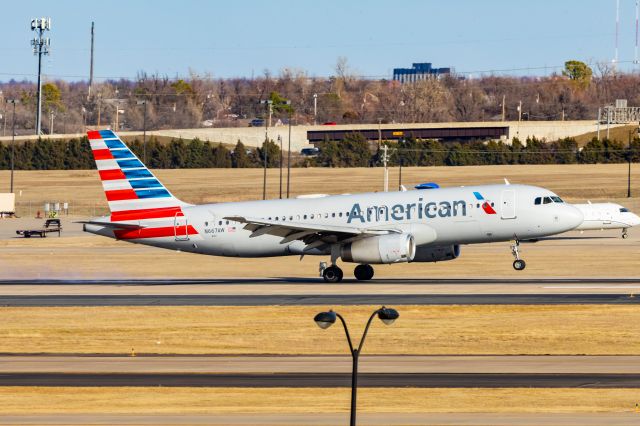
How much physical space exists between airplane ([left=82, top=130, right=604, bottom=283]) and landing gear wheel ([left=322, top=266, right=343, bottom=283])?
0.17ft

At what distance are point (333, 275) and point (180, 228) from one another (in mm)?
8312

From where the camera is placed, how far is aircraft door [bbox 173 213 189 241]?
64.9 m

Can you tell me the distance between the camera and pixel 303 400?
35344mm

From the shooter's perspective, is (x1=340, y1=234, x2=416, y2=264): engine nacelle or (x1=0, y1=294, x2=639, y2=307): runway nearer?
(x1=0, y1=294, x2=639, y2=307): runway

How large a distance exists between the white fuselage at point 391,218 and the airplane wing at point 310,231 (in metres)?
0.49

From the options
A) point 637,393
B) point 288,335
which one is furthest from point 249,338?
point 637,393

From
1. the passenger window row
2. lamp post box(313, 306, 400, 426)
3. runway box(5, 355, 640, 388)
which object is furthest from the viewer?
the passenger window row

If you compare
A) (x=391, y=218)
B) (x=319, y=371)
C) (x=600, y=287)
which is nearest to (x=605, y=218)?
(x=600, y=287)

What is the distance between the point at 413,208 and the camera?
6231cm

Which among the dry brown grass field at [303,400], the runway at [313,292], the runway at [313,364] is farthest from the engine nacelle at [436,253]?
the dry brown grass field at [303,400]

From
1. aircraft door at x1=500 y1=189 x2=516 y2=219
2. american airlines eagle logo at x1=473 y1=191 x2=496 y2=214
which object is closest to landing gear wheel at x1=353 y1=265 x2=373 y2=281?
american airlines eagle logo at x1=473 y1=191 x2=496 y2=214

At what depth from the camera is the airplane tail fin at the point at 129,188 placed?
64.8m

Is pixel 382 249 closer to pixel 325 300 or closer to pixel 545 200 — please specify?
pixel 325 300

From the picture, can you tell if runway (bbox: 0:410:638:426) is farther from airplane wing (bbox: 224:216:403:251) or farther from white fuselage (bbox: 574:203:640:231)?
white fuselage (bbox: 574:203:640:231)
